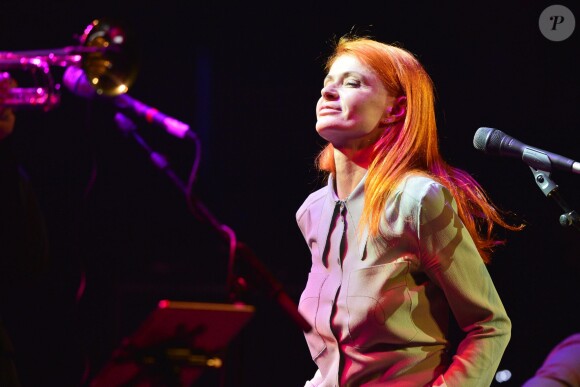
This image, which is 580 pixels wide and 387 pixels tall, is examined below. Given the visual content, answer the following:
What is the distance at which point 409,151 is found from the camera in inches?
115

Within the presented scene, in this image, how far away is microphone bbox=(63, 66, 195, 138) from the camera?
284 centimetres

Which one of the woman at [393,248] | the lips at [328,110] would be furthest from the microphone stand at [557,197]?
the lips at [328,110]

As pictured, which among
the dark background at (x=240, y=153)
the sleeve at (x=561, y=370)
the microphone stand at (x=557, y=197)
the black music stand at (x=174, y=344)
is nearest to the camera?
the black music stand at (x=174, y=344)

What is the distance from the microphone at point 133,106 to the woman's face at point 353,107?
0.53 meters

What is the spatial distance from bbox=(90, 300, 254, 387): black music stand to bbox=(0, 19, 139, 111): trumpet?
1.32m

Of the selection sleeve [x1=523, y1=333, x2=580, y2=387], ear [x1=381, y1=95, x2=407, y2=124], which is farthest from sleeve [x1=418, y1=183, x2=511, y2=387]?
ear [x1=381, y1=95, x2=407, y2=124]

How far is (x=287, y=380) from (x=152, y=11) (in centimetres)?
273

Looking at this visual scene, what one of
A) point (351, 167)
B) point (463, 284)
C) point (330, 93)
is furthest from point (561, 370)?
point (330, 93)

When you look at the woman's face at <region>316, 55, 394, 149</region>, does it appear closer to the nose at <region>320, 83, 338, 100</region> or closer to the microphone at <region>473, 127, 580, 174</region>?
the nose at <region>320, 83, 338, 100</region>

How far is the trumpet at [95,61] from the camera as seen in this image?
335cm

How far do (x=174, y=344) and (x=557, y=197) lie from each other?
1324 millimetres

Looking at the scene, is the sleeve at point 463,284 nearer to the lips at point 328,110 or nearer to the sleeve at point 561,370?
the sleeve at point 561,370

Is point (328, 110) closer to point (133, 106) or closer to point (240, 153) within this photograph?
point (133, 106)

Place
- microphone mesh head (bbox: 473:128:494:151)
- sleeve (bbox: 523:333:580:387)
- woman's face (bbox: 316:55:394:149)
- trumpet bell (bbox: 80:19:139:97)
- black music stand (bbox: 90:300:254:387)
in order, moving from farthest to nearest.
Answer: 1. trumpet bell (bbox: 80:19:139:97)
2. woman's face (bbox: 316:55:394:149)
3. microphone mesh head (bbox: 473:128:494:151)
4. sleeve (bbox: 523:333:580:387)
5. black music stand (bbox: 90:300:254:387)
